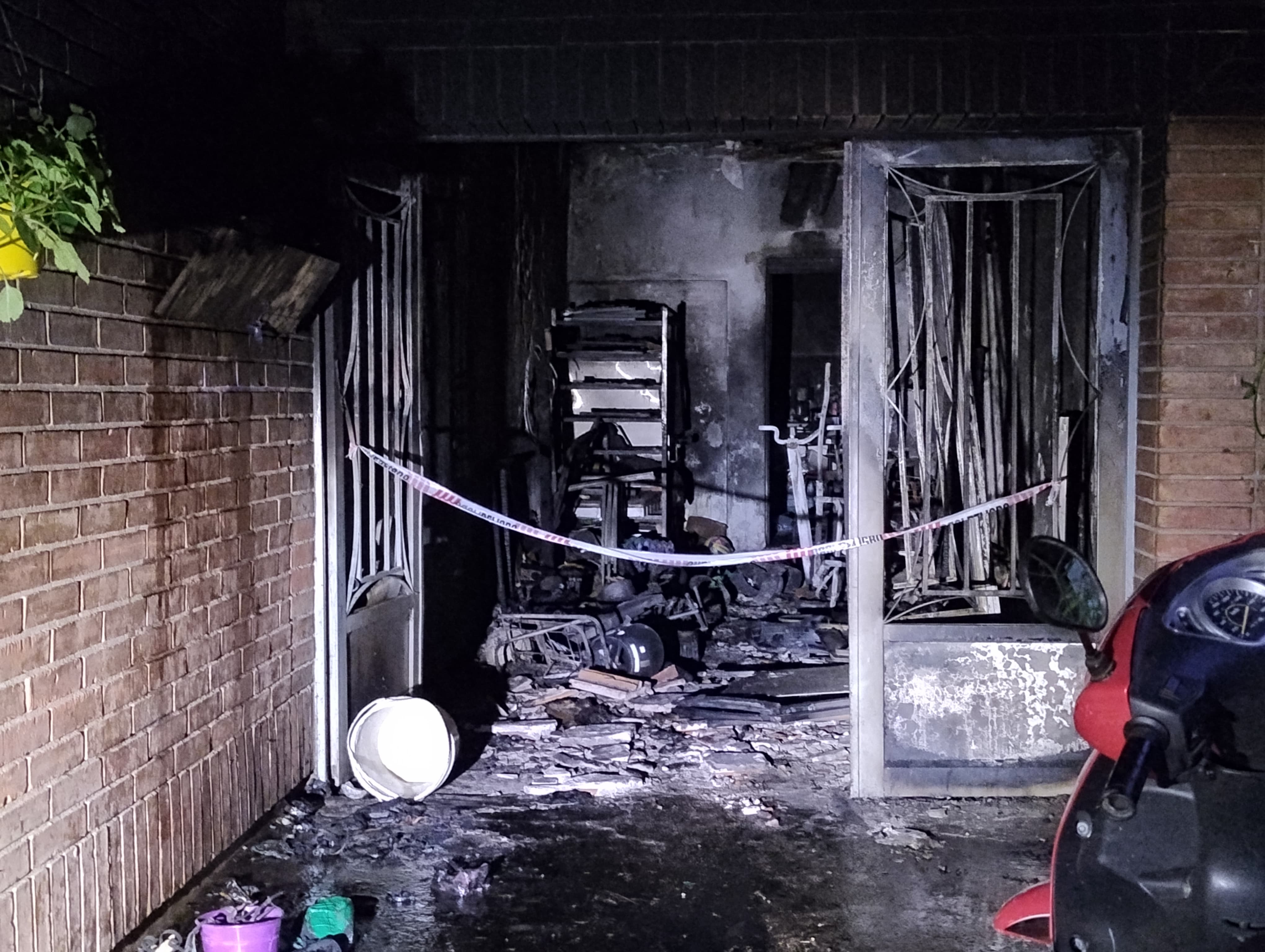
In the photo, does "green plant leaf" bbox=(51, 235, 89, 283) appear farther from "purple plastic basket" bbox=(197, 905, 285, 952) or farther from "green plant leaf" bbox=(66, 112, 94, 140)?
"purple plastic basket" bbox=(197, 905, 285, 952)

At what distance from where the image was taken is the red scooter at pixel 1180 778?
6.75 feet

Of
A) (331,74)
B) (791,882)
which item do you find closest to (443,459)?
(331,74)

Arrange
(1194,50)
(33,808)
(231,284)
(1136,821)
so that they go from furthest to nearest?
(1194,50) → (231,284) → (33,808) → (1136,821)

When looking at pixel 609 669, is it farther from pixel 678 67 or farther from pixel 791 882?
pixel 678 67

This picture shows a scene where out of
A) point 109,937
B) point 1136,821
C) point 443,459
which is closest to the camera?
point 1136,821

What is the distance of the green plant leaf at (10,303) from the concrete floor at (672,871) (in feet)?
6.59

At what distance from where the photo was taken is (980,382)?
5.09 metres

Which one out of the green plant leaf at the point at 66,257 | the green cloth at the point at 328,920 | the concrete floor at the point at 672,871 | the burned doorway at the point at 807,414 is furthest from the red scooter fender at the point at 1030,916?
the burned doorway at the point at 807,414

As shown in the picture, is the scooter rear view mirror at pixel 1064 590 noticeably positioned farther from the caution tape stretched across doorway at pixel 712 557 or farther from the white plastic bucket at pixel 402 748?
the white plastic bucket at pixel 402 748

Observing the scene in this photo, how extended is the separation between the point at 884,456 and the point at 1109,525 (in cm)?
93

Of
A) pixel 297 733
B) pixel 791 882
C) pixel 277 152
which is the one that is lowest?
pixel 791 882

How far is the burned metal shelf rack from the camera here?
9.40 metres

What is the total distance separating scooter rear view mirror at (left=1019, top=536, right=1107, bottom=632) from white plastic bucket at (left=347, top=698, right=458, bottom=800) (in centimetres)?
301

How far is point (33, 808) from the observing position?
3.04 m
